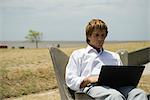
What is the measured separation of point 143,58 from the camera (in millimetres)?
→ 17422

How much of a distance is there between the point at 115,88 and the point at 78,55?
1.81 ft

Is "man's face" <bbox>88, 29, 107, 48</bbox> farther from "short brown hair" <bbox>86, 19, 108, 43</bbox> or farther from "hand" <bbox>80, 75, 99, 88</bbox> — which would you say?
"hand" <bbox>80, 75, 99, 88</bbox>

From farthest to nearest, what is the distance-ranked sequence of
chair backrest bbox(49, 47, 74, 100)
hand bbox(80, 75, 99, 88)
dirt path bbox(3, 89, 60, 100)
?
dirt path bbox(3, 89, 60, 100), chair backrest bbox(49, 47, 74, 100), hand bbox(80, 75, 99, 88)

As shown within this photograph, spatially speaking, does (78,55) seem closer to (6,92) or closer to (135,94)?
(135,94)

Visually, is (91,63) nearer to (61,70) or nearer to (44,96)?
(61,70)

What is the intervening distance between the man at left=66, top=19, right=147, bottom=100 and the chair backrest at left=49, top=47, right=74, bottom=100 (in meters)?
0.15

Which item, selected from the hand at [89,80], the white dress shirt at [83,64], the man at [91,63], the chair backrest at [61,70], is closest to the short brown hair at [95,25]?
the man at [91,63]

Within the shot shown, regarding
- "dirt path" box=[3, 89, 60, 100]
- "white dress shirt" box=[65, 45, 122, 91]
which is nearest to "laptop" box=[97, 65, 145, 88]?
"white dress shirt" box=[65, 45, 122, 91]

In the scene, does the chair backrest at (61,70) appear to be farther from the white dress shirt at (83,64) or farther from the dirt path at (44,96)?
the dirt path at (44,96)

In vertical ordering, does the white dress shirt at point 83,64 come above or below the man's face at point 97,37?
below

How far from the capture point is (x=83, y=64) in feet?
13.0

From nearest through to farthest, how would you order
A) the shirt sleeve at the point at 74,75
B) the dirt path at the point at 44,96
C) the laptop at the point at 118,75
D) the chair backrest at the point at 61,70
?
the laptop at the point at 118,75, the shirt sleeve at the point at 74,75, the chair backrest at the point at 61,70, the dirt path at the point at 44,96

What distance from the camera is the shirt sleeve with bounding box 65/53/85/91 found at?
3857 millimetres

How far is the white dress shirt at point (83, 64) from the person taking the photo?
3889 millimetres
